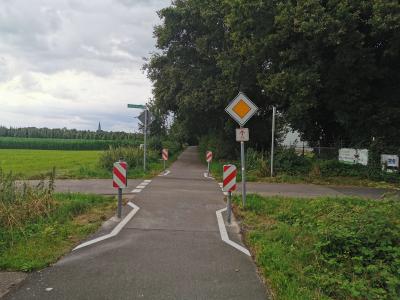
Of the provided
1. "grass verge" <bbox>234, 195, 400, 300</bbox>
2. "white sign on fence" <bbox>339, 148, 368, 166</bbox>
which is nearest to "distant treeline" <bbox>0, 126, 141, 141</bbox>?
"white sign on fence" <bbox>339, 148, 368, 166</bbox>

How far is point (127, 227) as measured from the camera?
8.82 m

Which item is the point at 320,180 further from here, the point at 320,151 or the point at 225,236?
the point at 225,236

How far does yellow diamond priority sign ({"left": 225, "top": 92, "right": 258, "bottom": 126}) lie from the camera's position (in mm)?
11188

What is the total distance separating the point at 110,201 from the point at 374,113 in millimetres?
14269

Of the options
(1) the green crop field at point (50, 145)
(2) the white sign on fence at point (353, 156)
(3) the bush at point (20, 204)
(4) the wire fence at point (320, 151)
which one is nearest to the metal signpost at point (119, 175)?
(3) the bush at point (20, 204)

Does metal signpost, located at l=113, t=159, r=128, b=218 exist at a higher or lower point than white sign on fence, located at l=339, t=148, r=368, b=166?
lower

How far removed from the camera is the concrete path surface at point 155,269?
16.6 ft

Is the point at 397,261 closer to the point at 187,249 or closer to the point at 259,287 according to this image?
the point at 259,287

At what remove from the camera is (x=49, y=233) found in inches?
299

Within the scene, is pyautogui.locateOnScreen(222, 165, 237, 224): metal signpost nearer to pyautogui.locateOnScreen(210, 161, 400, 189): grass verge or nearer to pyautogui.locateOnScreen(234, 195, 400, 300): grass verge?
pyautogui.locateOnScreen(234, 195, 400, 300): grass verge

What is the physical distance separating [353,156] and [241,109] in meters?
11.7

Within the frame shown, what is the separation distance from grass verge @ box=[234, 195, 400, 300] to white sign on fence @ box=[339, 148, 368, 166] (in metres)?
12.1

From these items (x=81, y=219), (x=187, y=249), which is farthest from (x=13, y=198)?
(x=187, y=249)

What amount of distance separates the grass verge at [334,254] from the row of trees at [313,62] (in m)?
10.8
